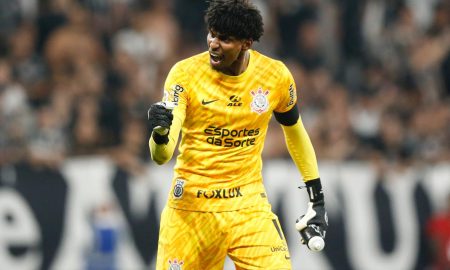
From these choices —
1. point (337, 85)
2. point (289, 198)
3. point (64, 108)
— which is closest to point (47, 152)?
point (64, 108)

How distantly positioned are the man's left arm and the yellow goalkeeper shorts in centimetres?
34

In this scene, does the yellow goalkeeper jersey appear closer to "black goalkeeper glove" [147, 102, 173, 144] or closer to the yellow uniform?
the yellow uniform

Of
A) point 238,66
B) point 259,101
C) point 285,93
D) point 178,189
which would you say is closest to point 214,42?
point 238,66

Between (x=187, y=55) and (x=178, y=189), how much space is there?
7793 millimetres

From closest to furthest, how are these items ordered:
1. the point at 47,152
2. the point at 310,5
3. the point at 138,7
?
the point at 47,152 < the point at 138,7 < the point at 310,5

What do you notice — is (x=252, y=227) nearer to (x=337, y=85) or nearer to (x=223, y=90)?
(x=223, y=90)

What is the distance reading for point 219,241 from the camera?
8383 millimetres

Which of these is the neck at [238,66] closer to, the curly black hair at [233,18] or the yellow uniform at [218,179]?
the yellow uniform at [218,179]

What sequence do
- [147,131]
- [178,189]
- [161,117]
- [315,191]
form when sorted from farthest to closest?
[147,131] < [315,191] < [178,189] < [161,117]

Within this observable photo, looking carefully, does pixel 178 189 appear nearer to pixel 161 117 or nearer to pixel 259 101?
pixel 259 101

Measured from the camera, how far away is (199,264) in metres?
8.42

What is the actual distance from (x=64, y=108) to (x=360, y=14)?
19.2ft

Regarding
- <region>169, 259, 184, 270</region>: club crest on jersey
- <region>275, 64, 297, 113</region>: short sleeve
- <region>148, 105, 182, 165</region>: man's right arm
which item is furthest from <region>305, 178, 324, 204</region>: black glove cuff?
<region>148, 105, 182, 165</region>: man's right arm

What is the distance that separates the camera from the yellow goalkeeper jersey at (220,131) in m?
8.35
